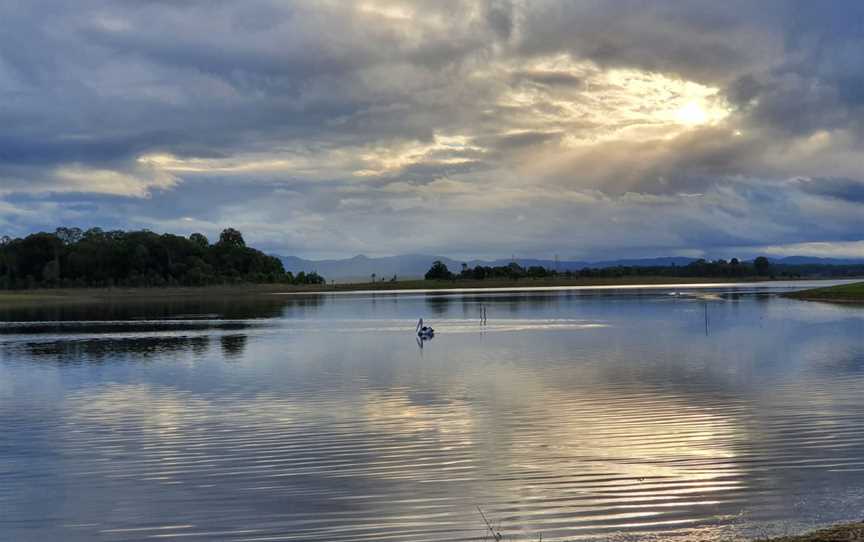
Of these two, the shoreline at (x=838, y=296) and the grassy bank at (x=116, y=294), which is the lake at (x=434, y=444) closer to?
the shoreline at (x=838, y=296)

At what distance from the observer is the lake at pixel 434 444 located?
14086 millimetres

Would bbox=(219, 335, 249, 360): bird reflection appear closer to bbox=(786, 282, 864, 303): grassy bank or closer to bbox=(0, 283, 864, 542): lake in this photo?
bbox=(0, 283, 864, 542): lake

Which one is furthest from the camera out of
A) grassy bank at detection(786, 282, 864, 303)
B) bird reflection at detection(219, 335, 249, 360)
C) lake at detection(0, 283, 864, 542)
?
grassy bank at detection(786, 282, 864, 303)

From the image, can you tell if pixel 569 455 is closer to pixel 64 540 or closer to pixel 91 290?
pixel 64 540

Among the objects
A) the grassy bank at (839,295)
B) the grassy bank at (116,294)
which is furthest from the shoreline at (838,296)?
the grassy bank at (116,294)

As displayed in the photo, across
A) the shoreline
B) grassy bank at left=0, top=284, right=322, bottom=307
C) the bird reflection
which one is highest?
grassy bank at left=0, top=284, right=322, bottom=307

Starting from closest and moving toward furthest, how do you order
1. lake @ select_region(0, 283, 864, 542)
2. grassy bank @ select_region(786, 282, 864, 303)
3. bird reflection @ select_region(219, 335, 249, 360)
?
lake @ select_region(0, 283, 864, 542) → bird reflection @ select_region(219, 335, 249, 360) → grassy bank @ select_region(786, 282, 864, 303)

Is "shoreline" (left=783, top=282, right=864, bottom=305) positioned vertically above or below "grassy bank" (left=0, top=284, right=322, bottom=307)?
below

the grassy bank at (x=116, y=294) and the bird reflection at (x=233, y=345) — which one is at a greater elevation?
the grassy bank at (x=116, y=294)

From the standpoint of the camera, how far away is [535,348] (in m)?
46.5

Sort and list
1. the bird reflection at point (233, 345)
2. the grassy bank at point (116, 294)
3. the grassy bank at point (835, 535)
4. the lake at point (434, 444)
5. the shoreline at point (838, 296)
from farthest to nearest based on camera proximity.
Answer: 1. the grassy bank at point (116, 294)
2. the shoreline at point (838, 296)
3. the bird reflection at point (233, 345)
4. the lake at point (434, 444)
5. the grassy bank at point (835, 535)

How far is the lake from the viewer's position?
14086 millimetres

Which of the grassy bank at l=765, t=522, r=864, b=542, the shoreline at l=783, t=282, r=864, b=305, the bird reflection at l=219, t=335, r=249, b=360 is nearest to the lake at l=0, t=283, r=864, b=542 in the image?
the grassy bank at l=765, t=522, r=864, b=542

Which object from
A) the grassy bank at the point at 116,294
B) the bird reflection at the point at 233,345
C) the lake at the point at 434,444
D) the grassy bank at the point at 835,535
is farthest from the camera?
the grassy bank at the point at 116,294
